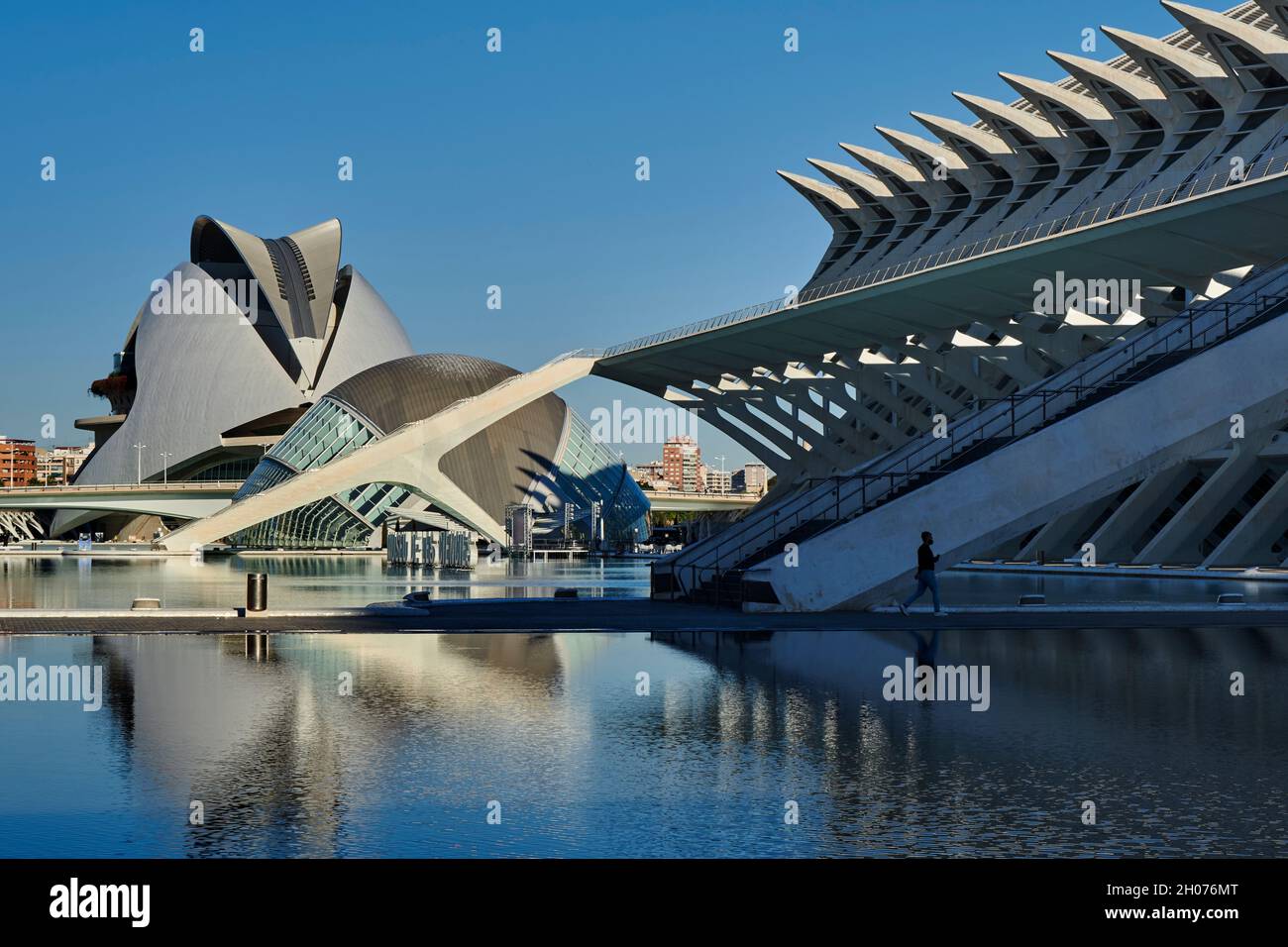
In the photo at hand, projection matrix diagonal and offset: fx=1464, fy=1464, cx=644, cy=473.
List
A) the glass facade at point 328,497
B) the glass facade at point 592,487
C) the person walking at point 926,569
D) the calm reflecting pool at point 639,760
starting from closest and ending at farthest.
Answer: the calm reflecting pool at point 639,760 → the person walking at point 926,569 → the glass facade at point 328,497 → the glass facade at point 592,487

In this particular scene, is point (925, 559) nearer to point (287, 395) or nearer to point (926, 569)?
point (926, 569)

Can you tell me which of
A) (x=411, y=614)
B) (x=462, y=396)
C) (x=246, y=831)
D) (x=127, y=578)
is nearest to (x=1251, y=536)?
(x=411, y=614)

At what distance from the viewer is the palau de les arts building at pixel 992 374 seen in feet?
68.2

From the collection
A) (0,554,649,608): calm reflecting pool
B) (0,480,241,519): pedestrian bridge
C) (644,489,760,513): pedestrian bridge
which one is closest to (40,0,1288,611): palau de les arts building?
(0,554,649,608): calm reflecting pool

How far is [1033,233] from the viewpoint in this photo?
4291cm

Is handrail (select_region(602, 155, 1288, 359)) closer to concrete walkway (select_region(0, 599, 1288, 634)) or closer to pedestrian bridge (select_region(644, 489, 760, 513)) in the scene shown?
concrete walkway (select_region(0, 599, 1288, 634))

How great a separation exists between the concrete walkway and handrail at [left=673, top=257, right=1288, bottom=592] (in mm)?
3231

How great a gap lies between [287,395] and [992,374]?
59.7 metres

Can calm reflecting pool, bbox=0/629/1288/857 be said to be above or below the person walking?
below

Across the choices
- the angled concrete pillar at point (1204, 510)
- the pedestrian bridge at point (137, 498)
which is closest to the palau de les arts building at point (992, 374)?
the angled concrete pillar at point (1204, 510)

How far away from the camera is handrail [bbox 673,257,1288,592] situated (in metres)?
23.0

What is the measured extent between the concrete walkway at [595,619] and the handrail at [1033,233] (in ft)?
49.7

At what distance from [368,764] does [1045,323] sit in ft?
138

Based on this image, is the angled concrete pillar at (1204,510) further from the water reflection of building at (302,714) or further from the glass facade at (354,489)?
the glass facade at (354,489)
